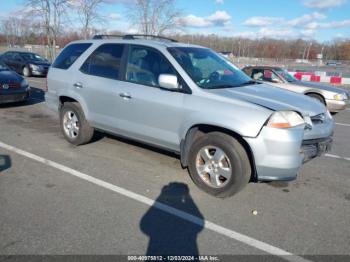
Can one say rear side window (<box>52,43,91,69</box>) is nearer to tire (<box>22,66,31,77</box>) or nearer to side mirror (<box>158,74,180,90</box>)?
side mirror (<box>158,74,180,90</box>)

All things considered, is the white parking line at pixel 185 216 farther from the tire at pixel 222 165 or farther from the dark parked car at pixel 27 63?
the dark parked car at pixel 27 63

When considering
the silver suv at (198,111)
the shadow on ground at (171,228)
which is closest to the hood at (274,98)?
the silver suv at (198,111)

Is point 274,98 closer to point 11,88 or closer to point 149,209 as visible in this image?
point 149,209

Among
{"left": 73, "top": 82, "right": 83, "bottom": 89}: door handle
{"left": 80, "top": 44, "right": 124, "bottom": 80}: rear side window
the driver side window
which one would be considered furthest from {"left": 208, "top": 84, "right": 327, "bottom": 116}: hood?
{"left": 73, "top": 82, "right": 83, "bottom": 89}: door handle

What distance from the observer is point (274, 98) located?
13.5 ft

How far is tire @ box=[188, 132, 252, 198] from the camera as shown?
3.82 m

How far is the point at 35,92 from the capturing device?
41.4 feet

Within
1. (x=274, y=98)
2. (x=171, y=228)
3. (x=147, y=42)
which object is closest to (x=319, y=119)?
(x=274, y=98)

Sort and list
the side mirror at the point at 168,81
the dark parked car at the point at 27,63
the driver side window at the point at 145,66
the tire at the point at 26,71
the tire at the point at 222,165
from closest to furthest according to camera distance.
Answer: the tire at the point at 222,165 < the side mirror at the point at 168,81 < the driver side window at the point at 145,66 < the dark parked car at the point at 27,63 < the tire at the point at 26,71

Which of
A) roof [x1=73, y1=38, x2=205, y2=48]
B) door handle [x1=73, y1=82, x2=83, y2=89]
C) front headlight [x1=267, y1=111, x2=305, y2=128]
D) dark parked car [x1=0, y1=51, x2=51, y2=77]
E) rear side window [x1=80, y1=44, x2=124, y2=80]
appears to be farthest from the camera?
dark parked car [x1=0, y1=51, x2=51, y2=77]

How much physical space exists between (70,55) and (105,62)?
43.6 inches

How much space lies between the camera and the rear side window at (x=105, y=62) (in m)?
5.07

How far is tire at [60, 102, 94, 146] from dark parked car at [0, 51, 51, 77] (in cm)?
1362

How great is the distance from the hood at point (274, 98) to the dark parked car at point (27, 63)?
1635cm
